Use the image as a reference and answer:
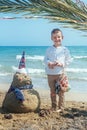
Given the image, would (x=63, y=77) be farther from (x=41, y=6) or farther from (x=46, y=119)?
(x=41, y=6)

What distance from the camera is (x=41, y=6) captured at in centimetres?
543

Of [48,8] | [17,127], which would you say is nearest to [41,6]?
[48,8]

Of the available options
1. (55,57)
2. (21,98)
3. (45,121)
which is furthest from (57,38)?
(45,121)

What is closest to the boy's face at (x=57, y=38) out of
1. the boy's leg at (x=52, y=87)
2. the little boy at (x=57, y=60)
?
the little boy at (x=57, y=60)

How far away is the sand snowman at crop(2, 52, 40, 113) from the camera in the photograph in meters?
7.00

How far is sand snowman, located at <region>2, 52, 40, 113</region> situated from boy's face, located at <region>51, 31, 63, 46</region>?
2.44 feet

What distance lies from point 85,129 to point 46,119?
0.74 meters

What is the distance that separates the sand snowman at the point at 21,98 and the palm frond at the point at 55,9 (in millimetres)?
1931

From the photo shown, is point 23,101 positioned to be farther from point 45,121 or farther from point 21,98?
point 45,121

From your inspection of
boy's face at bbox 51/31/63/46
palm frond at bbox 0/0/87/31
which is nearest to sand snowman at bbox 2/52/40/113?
boy's face at bbox 51/31/63/46

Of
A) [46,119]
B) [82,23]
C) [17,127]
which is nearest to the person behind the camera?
[82,23]

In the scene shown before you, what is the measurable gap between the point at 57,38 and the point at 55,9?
4.75 feet

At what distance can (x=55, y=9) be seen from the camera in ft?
17.8

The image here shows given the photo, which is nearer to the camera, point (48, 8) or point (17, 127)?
point (48, 8)
